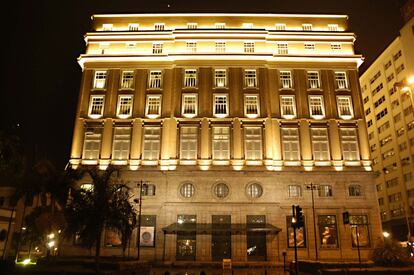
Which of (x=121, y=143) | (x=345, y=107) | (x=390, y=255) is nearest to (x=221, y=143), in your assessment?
(x=121, y=143)

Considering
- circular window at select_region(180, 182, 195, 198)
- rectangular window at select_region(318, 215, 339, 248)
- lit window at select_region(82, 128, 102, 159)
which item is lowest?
rectangular window at select_region(318, 215, 339, 248)

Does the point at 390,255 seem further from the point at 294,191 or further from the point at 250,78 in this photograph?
the point at 250,78

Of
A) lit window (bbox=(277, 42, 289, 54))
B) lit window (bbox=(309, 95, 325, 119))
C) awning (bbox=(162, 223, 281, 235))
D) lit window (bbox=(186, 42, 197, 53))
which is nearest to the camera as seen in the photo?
awning (bbox=(162, 223, 281, 235))

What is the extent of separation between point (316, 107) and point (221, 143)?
1475cm

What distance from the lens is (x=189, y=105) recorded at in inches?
2004

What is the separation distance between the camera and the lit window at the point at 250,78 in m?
51.8

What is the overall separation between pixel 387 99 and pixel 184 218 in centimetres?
5688

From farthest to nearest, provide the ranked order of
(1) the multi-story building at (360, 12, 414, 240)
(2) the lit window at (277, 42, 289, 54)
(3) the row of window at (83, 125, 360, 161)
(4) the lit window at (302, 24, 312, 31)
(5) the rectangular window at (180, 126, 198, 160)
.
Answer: (1) the multi-story building at (360, 12, 414, 240) < (4) the lit window at (302, 24, 312, 31) < (2) the lit window at (277, 42, 289, 54) < (3) the row of window at (83, 125, 360, 161) < (5) the rectangular window at (180, 126, 198, 160)

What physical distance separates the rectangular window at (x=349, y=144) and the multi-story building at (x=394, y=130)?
23.1 metres

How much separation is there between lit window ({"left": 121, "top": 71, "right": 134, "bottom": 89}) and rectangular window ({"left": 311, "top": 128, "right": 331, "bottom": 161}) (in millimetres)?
26784

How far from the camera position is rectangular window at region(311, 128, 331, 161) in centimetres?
4878

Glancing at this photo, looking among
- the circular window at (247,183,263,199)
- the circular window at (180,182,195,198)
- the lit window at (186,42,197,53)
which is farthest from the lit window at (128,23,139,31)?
the circular window at (247,183,263,199)

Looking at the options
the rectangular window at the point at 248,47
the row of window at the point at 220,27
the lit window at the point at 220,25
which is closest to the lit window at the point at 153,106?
the row of window at the point at 220,27

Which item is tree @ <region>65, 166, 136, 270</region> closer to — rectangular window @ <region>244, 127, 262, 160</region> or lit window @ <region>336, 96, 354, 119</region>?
rectangular window @ <region>244, 127, 262, 160</region>
